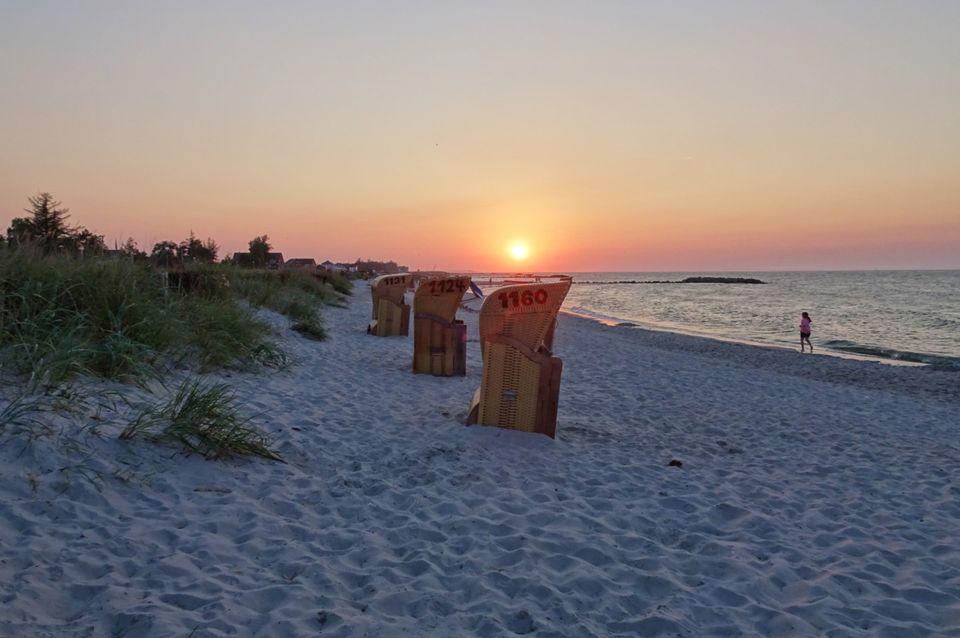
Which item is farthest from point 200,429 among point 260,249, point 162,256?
point 260,249

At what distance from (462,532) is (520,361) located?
2424mm

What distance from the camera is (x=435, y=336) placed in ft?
32.3

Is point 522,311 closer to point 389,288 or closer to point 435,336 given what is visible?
point 435,336

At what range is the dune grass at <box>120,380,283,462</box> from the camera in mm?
4316

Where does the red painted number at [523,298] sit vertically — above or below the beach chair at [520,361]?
above

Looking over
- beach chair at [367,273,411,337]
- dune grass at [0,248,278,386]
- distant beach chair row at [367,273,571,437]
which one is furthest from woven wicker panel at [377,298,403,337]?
distant beach chair row at [367,273,571,437]

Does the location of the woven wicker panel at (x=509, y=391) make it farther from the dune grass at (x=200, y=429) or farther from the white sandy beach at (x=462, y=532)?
the dune grass at (x=200, y=429)

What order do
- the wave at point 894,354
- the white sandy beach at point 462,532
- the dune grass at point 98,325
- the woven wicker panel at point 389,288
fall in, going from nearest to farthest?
the white sandy beach at point 462,532 < the dune grass at point 98,325 < the woven wicker panel at point 389,288 < the wave at point 894,354

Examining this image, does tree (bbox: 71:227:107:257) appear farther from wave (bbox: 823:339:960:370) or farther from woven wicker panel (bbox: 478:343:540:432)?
wave (bbox: 823:339:960:370)

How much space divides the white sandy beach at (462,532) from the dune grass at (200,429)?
138mm

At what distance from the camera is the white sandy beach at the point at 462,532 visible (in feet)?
9.19

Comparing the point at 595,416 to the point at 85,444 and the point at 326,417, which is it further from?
the point at 85,444

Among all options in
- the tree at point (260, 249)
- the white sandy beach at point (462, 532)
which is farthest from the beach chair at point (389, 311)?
the tree at point (260, 249)

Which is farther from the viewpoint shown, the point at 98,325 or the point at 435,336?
the point at 435,336
